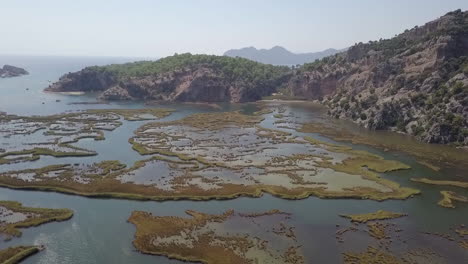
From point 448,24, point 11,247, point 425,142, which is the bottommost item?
point 11,247

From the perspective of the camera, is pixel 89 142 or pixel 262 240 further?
pixel 89 142

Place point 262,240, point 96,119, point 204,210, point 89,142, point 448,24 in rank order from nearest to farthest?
point 262,240 → point 204,210 → point 89,142 → point 96,119 → point 448,24

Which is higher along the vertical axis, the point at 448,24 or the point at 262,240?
the point at 448,24

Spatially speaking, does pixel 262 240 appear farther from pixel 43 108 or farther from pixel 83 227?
pixel 43 108

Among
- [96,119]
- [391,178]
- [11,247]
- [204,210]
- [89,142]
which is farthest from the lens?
[96,119]

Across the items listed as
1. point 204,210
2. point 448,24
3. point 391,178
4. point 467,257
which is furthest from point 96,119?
point 448,24

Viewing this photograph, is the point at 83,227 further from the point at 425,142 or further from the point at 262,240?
the point at 425,142
